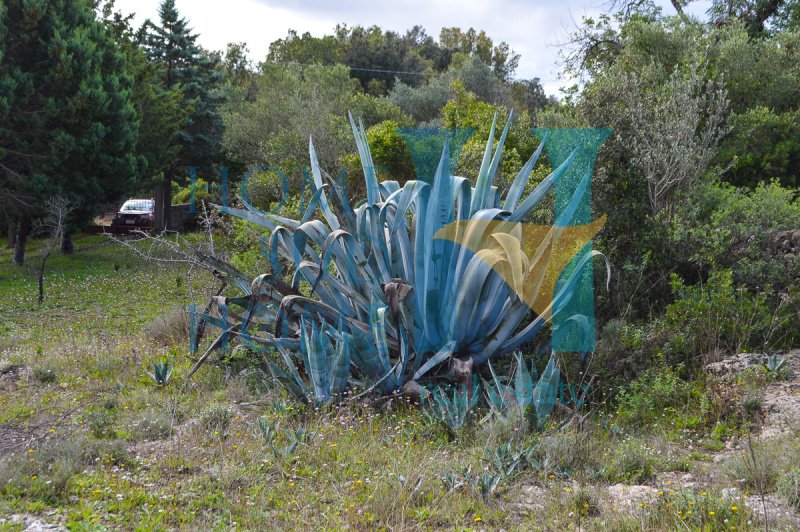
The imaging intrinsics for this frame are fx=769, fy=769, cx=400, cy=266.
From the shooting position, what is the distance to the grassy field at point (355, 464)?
3.90m

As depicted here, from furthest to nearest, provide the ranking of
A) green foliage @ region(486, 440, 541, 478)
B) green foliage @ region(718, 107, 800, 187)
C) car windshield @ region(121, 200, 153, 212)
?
car windshield @ region(121, 200, 153, 212), green foliage @ region(718, 107, 800, 187), green foliage @ region(486, 440, 541, 478)

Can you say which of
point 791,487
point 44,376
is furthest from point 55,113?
point 791,487

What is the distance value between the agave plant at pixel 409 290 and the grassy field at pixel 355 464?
0.38 meters

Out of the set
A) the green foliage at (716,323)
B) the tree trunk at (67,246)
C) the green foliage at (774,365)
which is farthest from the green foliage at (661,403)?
the tree trunk at (67,246)

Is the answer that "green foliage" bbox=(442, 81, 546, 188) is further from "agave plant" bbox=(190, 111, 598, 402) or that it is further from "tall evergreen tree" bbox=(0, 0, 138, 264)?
"tall evergreen tree" bbox=(0, 0, 138, 264)

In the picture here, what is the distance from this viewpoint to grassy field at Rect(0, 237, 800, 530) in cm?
390

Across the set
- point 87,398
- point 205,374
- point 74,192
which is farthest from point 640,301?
point 74,192

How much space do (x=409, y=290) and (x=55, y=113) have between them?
16594 mm

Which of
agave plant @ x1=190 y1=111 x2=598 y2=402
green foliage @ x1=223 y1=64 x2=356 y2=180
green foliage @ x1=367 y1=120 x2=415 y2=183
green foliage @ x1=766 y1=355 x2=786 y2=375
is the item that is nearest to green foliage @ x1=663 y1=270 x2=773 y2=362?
green foliage @ x1=766 y1=355 x2=786 y2=375

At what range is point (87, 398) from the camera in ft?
21.2

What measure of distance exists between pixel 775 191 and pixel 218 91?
976 inches

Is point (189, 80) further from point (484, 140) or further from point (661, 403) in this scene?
point (661, 403)

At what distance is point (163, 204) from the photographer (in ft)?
92.5

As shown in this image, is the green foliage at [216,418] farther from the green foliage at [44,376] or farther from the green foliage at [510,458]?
the green foliage at [44,376]
